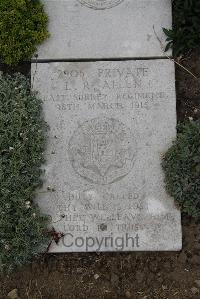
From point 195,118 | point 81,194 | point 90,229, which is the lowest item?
point 90,229

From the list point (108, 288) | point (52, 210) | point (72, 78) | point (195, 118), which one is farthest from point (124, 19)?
point (108, 288)

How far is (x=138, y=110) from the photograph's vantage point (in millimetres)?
4887

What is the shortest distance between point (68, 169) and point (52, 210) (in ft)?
1.26

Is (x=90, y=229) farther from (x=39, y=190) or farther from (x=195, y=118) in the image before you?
(x=195, y=118)

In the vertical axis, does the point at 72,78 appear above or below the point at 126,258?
above

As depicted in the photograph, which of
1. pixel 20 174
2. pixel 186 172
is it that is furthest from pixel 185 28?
pixel 20 174

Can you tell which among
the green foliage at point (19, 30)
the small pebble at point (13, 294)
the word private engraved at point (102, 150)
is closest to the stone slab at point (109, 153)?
the word private engraved at point (102, 150)

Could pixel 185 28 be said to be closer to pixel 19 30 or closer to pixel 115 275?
pixel 19 30

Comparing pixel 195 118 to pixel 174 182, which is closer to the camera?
pixel 174 182

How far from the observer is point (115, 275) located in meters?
4.68

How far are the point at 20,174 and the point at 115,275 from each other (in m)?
1.19

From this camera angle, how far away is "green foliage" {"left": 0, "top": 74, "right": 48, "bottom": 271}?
4531mm

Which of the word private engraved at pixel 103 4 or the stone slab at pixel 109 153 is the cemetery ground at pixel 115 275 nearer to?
the stone slab at pixel 109 153

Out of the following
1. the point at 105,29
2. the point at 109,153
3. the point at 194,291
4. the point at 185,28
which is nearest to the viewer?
the point at 194,291
